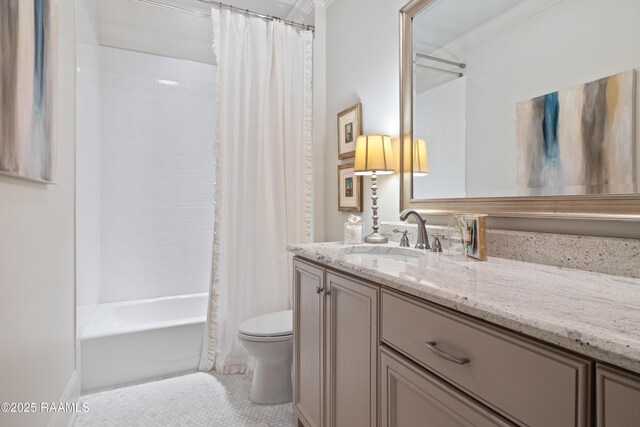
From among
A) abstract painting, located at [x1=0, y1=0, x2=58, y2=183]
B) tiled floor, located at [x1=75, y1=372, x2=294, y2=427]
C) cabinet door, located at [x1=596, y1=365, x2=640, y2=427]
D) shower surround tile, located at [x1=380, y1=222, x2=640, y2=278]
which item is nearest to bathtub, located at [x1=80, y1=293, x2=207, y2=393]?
tiled floor, located at [x1=75, y1=372, x2=294, y2=427]

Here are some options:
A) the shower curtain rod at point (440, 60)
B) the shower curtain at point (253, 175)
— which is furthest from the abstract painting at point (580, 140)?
the shower curtain at point (253, 175)

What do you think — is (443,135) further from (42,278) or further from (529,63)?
(42,278)

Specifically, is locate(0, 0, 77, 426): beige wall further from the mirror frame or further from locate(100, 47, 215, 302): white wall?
the mirror frame

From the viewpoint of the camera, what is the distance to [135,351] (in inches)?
82.2

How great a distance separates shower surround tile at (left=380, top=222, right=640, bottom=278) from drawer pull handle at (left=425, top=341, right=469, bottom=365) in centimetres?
53

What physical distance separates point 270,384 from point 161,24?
288 cm

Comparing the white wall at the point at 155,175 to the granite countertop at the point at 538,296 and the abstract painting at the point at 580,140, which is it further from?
the abstract painting at the point at 580,140

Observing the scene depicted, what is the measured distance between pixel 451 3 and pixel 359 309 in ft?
4.50

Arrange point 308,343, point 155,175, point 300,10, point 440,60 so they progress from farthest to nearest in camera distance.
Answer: point 155,175, point 300,10, point 440,60, point 308,343

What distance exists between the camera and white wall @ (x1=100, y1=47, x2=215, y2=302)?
276 centimetres

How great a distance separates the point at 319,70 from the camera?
250cm

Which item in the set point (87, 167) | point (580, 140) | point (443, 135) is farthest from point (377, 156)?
point (87, 167)

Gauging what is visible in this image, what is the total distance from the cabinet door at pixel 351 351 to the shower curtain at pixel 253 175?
1.08 meters

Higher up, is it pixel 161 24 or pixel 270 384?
pixel 161 24
